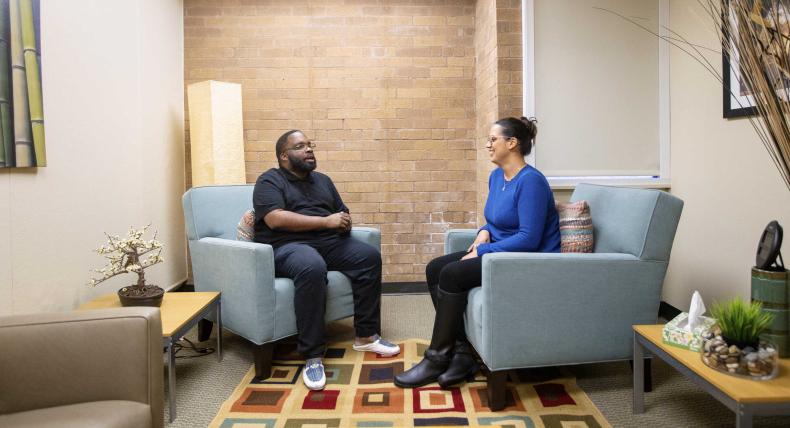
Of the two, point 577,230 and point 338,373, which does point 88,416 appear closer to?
point 338,373

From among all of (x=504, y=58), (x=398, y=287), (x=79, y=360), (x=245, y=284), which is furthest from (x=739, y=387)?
(x=398, y=287)

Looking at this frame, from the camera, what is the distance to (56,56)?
2561 mm

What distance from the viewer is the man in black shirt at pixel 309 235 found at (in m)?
2.79

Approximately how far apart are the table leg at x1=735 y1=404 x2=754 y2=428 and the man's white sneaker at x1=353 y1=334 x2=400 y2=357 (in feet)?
5.38

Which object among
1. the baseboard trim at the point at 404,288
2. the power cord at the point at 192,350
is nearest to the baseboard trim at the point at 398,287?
the baseboard trim at the point at 404,288

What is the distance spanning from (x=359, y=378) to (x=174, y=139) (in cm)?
264

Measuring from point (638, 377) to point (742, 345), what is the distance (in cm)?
56

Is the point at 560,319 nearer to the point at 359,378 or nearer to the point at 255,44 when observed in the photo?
the point at 359,378

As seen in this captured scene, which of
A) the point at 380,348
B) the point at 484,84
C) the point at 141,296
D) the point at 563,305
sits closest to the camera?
the point at 563,305

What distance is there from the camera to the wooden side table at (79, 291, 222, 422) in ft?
7.02

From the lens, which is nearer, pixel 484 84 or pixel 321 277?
pixel 321 277

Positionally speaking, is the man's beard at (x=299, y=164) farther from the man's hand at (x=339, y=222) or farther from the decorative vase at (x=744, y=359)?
the decorative vase at (x=744, y=359)

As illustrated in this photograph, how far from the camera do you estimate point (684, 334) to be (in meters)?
1.87

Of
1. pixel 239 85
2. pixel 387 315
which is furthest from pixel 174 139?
pixel 387 315
